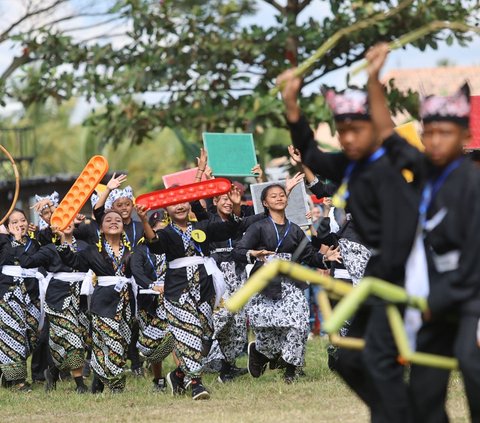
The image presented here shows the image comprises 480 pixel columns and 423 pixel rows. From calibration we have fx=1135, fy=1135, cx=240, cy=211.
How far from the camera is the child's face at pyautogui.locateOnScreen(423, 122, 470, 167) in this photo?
5855 mm

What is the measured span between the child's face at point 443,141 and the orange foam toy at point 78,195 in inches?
206

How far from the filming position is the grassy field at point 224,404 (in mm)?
8938

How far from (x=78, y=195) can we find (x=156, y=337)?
5.84ft

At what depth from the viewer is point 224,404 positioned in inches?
386

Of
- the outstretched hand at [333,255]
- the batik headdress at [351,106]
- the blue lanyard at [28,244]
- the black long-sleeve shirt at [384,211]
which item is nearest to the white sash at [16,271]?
the blue lanyard at [28,244]

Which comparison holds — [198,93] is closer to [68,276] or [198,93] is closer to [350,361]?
[68,276]

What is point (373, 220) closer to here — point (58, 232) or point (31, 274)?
point (58, 232)

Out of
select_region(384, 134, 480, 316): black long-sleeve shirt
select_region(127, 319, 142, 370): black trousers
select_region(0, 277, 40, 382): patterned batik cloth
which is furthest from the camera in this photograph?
select_region(127, 319, 142, 370): black trousers

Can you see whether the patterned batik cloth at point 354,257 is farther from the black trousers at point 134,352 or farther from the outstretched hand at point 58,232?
the black trousers at point 134,352

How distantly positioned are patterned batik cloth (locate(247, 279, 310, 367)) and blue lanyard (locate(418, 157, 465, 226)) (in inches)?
215

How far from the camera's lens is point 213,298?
35.9ft

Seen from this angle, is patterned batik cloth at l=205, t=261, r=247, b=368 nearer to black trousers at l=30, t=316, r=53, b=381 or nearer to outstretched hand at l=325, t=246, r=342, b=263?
outstretched hand at l=325, t=246, r=342, b=263

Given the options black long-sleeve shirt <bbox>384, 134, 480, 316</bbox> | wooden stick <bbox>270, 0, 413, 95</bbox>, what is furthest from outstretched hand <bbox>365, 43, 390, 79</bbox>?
black long-sleeve shirt <bbox>384, 134, 480, 316</bbox>

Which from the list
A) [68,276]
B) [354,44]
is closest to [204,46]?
[354,44]
